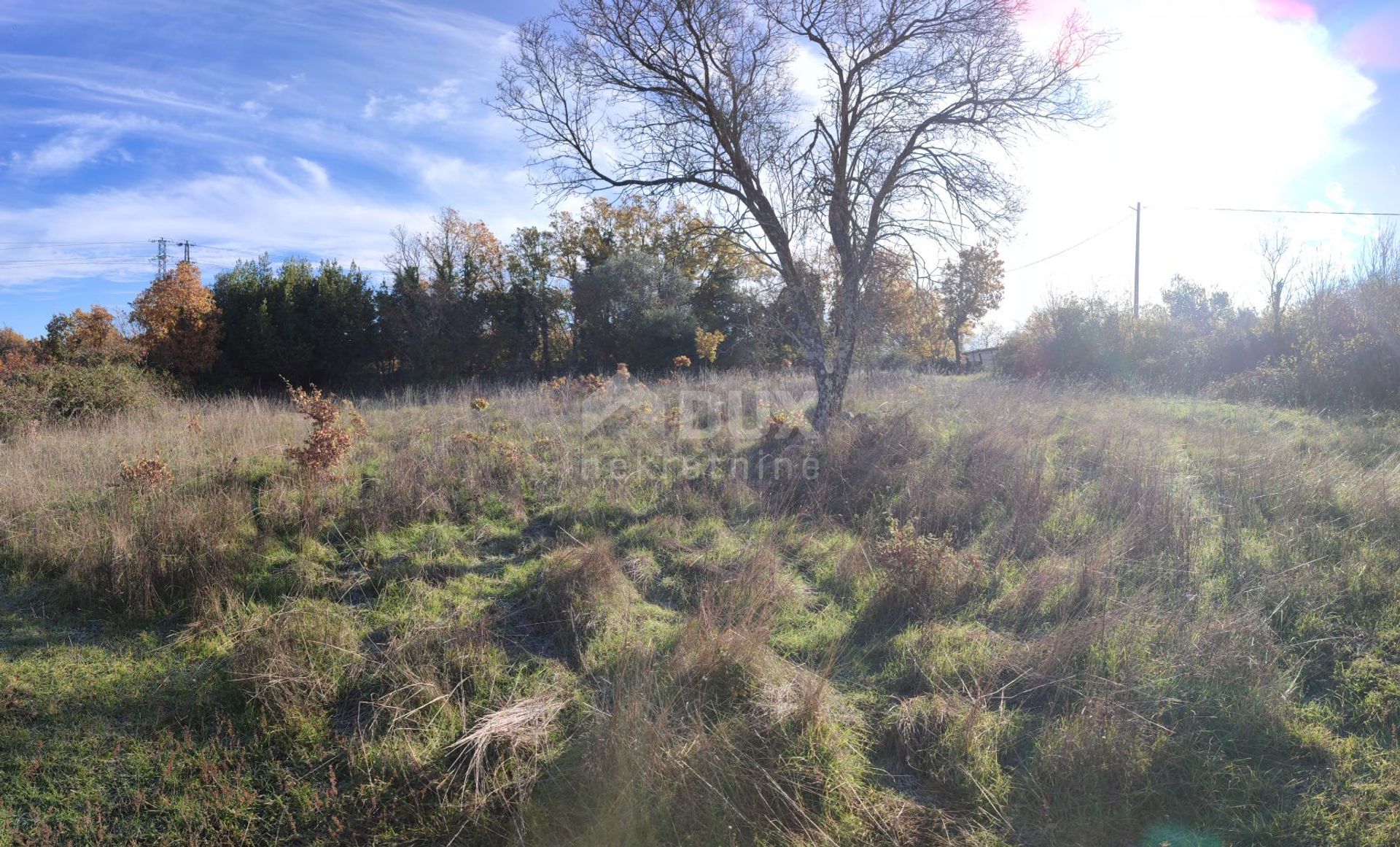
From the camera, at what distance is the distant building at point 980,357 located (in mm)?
24567

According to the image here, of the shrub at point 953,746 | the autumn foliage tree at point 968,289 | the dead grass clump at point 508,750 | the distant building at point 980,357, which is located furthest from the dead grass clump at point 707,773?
the distant building at point 980,357

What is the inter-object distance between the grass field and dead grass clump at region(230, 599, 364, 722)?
20mm

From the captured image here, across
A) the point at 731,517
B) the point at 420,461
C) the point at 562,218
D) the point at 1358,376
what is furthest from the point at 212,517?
the point at 562,218

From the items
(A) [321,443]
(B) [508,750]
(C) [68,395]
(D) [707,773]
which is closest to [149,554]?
(A) [321,443]

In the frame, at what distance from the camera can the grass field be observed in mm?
2883

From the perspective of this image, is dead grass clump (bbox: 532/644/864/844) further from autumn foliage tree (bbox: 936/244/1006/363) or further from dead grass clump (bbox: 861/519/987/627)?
autumn foliage tree (bbox: 936/244/1006/363)

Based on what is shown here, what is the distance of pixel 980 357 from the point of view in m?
28.5

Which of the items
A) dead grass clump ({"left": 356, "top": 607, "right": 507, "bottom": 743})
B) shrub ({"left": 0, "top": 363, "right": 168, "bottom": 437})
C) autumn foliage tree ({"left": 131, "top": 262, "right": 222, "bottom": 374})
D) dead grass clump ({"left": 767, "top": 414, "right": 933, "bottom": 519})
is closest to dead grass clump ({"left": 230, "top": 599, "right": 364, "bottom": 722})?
dead grass clump ({"left": 356, "top": 607, "right": 507, "bottom": 743})

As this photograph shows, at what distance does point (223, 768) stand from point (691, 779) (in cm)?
213

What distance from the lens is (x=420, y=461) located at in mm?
6516

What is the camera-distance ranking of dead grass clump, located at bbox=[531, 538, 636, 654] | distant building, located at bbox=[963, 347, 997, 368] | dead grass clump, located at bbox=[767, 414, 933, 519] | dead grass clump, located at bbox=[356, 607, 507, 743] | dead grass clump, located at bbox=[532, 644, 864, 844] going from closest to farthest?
dead grass clump, located at bbox=[532, 644, 864, 844], dead grass clump, located at bbox=[356, 607, 507, 743], dead grass clump, located at bbox=[531, 538, 636, 654], dead grass clump, located at bbox=[767, 414, 933, 519], distant building, located at bbox=[963, 347, 997, 368]

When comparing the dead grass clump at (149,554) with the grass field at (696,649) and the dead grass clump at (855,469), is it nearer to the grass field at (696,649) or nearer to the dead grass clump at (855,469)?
the grass field at (696,649)

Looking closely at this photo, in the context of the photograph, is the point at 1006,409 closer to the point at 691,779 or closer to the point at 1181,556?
the point at 1181,556

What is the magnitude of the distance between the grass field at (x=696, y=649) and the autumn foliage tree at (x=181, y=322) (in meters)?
15.3
